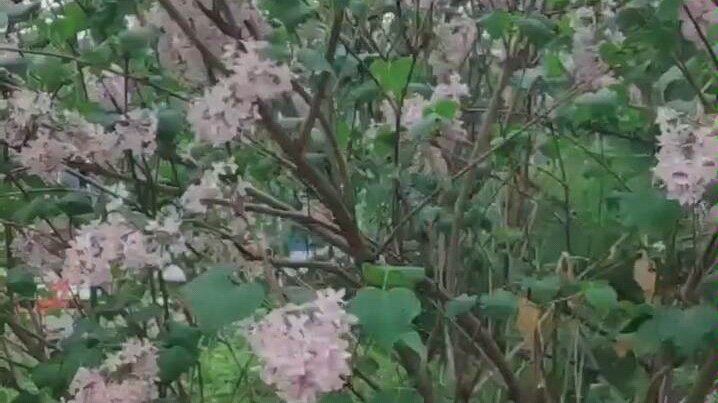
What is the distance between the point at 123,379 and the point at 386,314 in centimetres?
46

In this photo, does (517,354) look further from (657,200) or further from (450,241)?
(657,200)

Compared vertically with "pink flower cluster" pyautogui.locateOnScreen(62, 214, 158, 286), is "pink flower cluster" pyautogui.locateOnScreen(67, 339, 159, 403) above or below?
below

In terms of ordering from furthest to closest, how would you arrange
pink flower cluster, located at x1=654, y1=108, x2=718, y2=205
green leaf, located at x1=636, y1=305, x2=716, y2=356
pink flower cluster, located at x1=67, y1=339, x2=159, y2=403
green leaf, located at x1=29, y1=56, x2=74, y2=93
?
green leaf, located at x1=29, y1=56, x2=74, y2=93 < pink flower cluster, located at x1=67, y1=339, x2=159, y2=403 < green leaf, located at x1=636, y1=305, x2=716, y2=356 < pink flower cluster, located at x1=654, y1=108, x2=718, y2=205

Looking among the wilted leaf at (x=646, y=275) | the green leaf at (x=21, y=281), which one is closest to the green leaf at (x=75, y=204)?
the green leaf at (x=21, y=281)

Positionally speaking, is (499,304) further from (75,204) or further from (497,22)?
(75,204)

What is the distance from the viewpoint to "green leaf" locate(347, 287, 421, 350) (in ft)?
3.66

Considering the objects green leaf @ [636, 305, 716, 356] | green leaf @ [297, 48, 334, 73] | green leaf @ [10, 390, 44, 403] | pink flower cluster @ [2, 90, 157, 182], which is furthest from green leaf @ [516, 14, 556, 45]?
green leaf @ [10, 390, 44, 403]

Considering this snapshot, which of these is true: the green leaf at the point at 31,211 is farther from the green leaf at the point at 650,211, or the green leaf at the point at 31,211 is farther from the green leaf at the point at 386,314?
the green leaf at the point at 650,211

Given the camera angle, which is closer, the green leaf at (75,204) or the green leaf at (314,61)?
the green leaf at (314,61)

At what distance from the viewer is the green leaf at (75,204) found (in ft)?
5.42

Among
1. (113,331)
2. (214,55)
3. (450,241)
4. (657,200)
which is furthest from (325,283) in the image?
(657,200)

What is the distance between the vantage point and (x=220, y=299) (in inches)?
46.5

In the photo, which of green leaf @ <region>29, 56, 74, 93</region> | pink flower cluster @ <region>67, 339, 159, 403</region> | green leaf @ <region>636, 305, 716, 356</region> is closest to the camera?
green leaf @ <region>636, 305, 716, 356</region>

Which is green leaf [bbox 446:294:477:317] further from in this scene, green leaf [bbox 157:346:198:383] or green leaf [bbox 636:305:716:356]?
green leaf [bbox 157:346:198:383]
